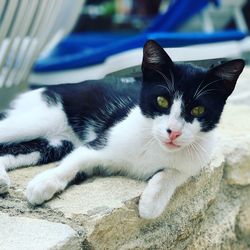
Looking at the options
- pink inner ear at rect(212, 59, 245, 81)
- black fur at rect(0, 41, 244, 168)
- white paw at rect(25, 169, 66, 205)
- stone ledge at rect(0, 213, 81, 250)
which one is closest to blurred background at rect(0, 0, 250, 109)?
black fur at rect(0, 41, 244, 168)

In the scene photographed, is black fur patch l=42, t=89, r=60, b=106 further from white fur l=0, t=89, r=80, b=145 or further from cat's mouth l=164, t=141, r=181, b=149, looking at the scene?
cat's mouth l=164, t=141, r=181, b=149

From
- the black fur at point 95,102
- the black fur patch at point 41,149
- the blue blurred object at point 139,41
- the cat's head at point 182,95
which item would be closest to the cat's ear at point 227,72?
the cat's head at point 182,95

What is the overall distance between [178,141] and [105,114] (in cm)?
41

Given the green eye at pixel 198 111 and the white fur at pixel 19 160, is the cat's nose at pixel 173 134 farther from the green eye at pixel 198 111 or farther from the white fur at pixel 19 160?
the white fur at pixel 19 160

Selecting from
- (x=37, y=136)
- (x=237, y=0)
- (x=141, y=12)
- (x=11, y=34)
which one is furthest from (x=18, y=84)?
(x=141, y=12)

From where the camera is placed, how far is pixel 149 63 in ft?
3.85

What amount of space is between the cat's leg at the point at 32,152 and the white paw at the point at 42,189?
178mm

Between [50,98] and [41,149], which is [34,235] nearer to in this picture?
[41,149]

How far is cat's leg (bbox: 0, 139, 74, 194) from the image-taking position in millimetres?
1331

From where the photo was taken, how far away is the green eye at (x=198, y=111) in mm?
1132

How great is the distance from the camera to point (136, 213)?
3.68 ft

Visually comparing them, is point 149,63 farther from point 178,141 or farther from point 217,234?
point 217,234

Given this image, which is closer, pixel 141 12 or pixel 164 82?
pixel 164 82

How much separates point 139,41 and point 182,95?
100 cm
